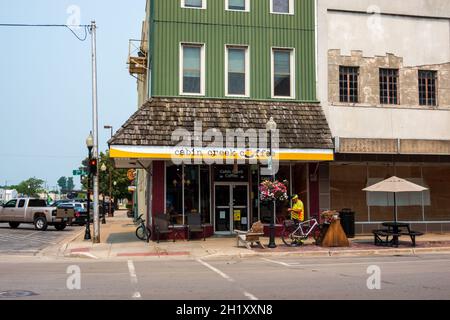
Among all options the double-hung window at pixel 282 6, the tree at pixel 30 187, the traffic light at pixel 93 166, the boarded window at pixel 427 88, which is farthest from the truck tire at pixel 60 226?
the tree at pixel 30 187

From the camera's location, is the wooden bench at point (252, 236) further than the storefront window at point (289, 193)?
No

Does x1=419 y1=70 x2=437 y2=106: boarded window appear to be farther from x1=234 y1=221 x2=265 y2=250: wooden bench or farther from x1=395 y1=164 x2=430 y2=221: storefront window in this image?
x1=234 y1=221 x2=265 y2=250: wooden bench

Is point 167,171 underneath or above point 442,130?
underneath

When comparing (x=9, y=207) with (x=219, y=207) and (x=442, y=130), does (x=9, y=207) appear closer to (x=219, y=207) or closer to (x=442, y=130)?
(x=219, y=207)

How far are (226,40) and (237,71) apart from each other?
1290mm

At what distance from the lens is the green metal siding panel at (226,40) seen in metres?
20.9

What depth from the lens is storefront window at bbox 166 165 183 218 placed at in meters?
20.7

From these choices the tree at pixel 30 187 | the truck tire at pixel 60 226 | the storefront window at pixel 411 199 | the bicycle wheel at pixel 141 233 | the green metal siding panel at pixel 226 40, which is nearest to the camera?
the green metal siding panel at pixel 226 40

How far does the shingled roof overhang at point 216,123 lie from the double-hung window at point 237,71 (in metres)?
0.63

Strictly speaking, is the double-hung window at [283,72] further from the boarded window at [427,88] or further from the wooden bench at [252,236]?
the wooden bench at [252,236]

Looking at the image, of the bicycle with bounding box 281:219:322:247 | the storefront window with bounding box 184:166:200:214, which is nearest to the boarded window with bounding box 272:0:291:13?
the storefront window with bounding box 184:166:200:214
